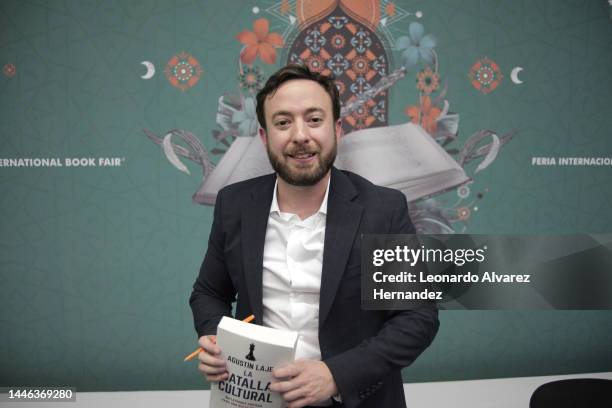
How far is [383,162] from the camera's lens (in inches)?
93.8

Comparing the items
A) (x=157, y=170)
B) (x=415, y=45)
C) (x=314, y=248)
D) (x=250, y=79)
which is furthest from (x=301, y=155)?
(x=415, y=45)

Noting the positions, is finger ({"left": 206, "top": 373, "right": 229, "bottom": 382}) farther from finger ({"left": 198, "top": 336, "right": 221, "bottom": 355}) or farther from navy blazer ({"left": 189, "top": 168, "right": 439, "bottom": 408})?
navy blazer ({"left": 189, "top": 168, "right": 439, "bottom": 408})

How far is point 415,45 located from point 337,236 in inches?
62.7

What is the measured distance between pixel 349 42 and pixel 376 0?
10.6 inches

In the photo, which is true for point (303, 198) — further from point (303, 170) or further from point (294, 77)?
point (294, 77)

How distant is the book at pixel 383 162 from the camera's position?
7.68 feet

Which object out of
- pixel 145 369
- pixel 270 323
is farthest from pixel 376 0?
pixel 145 369

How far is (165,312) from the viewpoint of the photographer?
2.41 metres

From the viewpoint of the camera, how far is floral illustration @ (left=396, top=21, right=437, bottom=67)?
2.35 meters

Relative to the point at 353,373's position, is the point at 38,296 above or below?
below

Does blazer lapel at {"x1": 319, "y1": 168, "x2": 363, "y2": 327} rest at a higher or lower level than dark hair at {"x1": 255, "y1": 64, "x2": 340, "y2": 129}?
lower

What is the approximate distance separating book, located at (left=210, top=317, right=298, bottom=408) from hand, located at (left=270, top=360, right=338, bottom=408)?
2 cm

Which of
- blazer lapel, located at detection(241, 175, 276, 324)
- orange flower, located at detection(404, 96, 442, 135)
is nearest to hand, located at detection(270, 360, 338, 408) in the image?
blazer lapel, located at detection(241, 175, 276, 324)

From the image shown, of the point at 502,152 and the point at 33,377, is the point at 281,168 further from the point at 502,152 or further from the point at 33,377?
the point at 33,377
